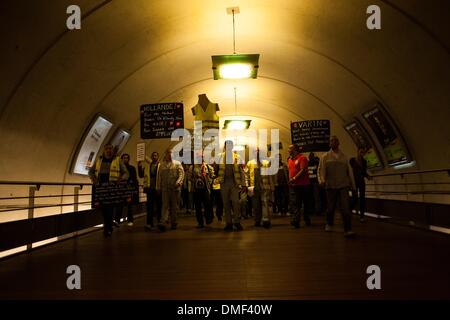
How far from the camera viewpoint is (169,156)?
8.52 metres

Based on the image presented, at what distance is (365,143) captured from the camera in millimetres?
11531

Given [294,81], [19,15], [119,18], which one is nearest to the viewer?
[19,15]

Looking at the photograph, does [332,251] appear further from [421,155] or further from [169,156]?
[421,155]

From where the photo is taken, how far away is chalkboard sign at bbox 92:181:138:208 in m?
7.32

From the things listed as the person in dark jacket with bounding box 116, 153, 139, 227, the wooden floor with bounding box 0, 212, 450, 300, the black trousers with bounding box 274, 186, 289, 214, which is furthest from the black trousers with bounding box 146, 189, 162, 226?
the black trousers with bounding box 274, 186, 289, 214

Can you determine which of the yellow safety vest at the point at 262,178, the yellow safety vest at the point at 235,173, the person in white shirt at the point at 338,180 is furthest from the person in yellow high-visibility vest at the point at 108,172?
the person in white shirt at the point at 338,180

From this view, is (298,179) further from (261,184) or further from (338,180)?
(338,180)

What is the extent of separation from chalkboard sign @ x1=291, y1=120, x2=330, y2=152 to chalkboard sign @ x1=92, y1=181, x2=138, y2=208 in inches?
262

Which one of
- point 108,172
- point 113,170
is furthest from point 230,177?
point 108,172

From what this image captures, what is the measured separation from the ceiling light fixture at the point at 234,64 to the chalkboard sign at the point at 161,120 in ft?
7.79

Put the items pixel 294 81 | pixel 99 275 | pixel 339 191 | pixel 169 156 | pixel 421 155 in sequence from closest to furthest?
pixel 99 275 → pixel 339 191 → pixel 169 156 → pixel 421 155 → pixel 294 81

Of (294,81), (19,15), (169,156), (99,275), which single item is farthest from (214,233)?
(294,81)

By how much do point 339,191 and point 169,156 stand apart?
12.7 ft

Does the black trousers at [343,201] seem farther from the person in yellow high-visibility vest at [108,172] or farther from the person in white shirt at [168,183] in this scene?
the person in yellow high-visibility vest at [108,172]
